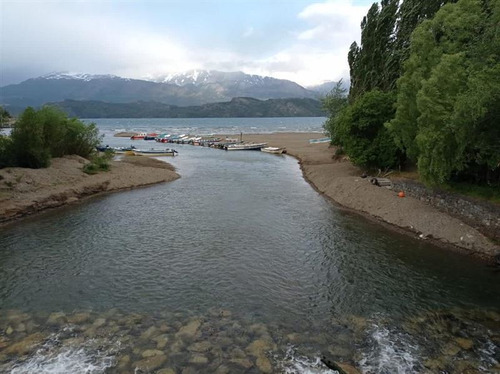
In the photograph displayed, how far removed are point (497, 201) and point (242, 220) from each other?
18381mm

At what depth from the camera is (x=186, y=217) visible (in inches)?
1244

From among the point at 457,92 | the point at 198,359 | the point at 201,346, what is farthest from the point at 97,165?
the point at 457,92

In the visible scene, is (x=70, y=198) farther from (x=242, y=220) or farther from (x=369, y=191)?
(x=369, y=191)

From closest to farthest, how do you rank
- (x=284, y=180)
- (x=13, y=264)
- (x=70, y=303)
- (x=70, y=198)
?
(x=70, y=303) < (x=13, y=264) < (x=70, y=198) < (x=284, y=180)

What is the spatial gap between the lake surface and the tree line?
6999mm

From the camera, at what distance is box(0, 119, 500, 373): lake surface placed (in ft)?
44.3

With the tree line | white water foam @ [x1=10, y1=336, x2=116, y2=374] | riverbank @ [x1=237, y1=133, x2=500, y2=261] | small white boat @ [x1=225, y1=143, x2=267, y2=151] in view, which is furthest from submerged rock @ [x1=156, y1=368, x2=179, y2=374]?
small white boat @ [x1=225, y1=143, x2=267, y2=151]

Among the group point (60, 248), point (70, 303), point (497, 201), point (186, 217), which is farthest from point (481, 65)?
point (60, 248)

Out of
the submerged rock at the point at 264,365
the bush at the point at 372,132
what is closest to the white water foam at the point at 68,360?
the submerged rock at the point at 264,365

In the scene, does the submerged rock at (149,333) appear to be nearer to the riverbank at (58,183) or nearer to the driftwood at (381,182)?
the riverbank at (58,183)

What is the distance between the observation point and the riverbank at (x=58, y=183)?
32219mm

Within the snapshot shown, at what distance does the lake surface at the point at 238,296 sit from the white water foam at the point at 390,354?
0.05m

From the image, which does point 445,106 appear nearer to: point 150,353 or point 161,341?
point 161,341

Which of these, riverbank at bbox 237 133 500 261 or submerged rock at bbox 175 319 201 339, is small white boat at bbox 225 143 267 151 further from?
submerged rock at bbox 175 319 201 339
